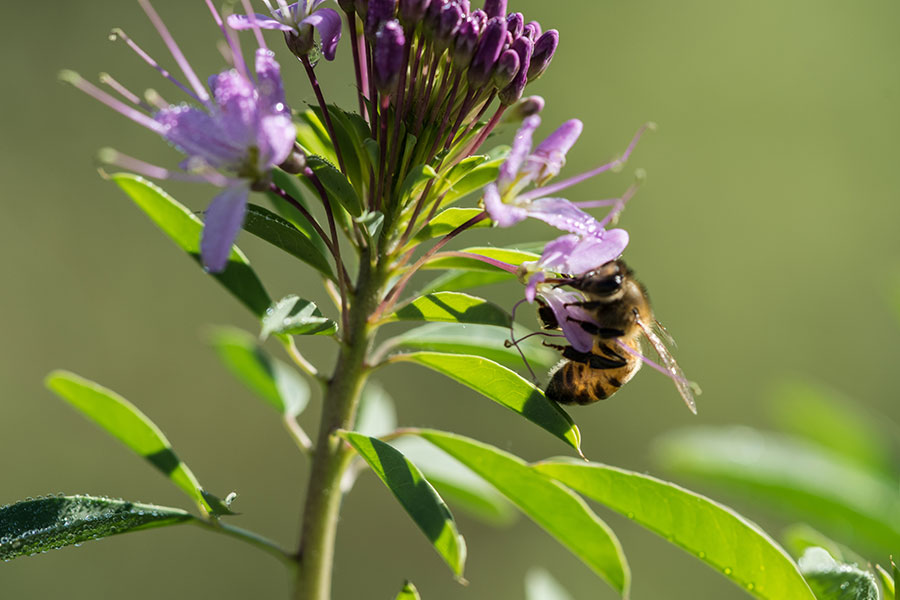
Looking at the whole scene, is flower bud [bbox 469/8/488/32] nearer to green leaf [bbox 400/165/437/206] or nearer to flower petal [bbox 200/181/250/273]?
green leaf [bbox 400/165/437/206]

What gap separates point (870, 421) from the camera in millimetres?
2795

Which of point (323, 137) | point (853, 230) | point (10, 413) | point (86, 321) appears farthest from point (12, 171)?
point (853, 230)

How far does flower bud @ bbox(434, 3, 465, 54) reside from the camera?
5.10ft

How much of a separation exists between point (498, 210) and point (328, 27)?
1.74 ft

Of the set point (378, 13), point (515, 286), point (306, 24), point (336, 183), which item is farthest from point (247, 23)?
point (515, 286)

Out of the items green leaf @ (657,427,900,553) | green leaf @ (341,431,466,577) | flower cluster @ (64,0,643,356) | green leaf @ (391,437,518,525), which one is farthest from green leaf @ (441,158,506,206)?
green leaf @ (657,427,900,553)

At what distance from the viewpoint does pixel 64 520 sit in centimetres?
147

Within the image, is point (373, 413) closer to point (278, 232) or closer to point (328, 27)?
point (278, 232)

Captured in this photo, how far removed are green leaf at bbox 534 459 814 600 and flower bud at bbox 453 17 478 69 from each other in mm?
769

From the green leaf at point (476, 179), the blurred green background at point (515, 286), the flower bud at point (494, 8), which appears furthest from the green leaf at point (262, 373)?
the blurred green background at point (515, 286)

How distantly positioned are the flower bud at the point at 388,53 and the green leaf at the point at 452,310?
0.41 meters

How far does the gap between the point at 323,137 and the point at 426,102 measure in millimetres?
250

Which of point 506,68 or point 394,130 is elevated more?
point 506,68

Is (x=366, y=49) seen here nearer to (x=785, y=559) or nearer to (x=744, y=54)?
(x=785, y=559)
